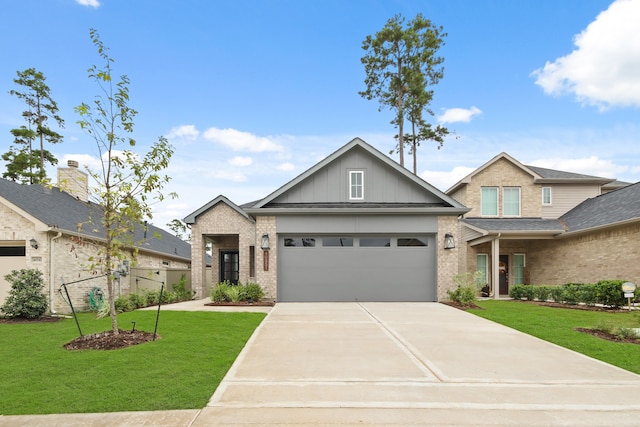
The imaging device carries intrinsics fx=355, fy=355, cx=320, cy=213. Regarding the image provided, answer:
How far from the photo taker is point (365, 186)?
47.5 feet

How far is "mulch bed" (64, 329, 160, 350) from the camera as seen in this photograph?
260 inches

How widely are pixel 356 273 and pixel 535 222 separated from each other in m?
11.1

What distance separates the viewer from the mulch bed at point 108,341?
661cm

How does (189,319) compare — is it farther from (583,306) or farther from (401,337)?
(583,306)

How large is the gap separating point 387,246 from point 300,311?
4.55m

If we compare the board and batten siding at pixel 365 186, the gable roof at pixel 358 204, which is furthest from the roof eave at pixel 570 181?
the board and batten siding at pixel 365 186

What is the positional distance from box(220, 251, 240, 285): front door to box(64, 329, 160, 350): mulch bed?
1037 cm

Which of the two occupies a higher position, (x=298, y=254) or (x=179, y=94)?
(x=179, y=94)

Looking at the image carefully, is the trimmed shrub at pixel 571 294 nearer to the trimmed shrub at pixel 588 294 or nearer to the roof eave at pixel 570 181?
the trimmed shrub at pixel 588 294

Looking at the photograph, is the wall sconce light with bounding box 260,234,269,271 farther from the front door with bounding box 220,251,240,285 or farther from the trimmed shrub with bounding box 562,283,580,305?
the trimmed shrub with bounding box 562,283,580,305

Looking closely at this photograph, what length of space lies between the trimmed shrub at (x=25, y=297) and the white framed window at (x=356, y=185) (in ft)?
36.2

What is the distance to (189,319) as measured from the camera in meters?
9.55

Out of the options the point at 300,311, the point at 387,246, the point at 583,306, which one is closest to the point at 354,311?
the point at 300,311

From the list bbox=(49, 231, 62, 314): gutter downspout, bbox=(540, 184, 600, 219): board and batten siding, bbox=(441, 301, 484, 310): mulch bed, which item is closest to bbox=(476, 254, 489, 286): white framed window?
bbox=(540, 184, 600, 219): board and batten siding
